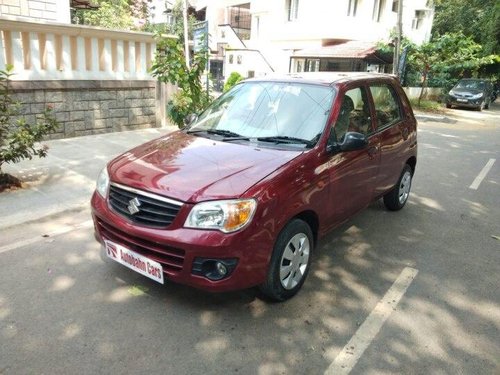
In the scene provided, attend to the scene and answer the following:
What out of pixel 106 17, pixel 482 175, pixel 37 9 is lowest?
pixel 482 175

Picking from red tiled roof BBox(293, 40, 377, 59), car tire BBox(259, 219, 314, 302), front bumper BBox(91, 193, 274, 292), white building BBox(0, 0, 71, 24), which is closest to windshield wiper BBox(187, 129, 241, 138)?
car tire BBox(259, 219, 314, 302)

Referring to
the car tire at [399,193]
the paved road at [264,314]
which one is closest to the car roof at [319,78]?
the car tire at [399,193]

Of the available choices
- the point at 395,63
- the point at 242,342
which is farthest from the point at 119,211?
the point at 395,63

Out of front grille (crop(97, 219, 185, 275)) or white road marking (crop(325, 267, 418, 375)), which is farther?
front grille (crop(97, 219, 185, 275))

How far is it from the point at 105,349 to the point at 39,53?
251 inches

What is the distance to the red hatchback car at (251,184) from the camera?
2.92m

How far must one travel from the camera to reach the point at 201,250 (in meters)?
2.86

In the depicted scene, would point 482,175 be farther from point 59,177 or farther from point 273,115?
point 59,177

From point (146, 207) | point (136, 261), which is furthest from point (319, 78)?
point (136, 261)

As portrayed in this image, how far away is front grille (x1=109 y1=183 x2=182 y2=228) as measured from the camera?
9.78 ft

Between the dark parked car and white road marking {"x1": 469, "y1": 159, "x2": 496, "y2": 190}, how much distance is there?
14.3 m

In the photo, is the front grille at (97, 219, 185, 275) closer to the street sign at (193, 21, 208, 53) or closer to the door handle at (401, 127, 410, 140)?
the door handle at (401, 127, 410, 140)

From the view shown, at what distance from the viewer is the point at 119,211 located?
327 centimetres

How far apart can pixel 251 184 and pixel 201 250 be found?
571 millimetres
